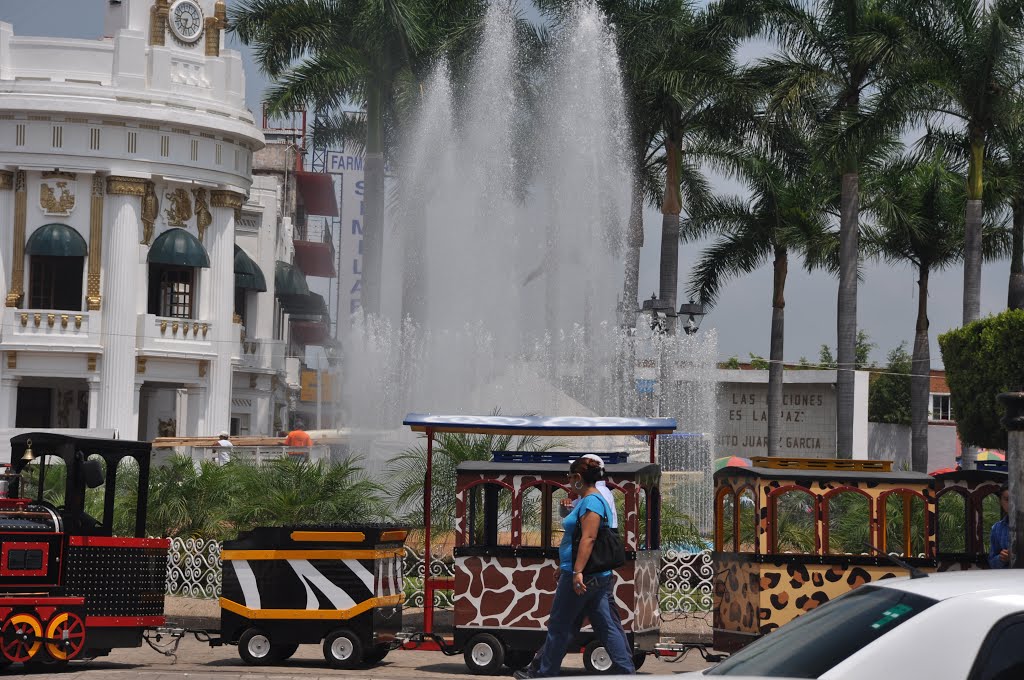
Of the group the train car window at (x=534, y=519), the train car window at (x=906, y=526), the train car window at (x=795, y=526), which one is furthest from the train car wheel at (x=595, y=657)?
the train car window at (x=795, y=526)

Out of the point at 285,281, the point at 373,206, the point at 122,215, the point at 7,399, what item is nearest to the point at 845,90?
the point at 373,206

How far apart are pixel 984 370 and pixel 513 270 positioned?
526 inches

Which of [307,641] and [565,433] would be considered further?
[565,433]

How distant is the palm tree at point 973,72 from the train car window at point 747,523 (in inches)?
491

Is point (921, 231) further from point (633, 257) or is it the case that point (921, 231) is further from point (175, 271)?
point (175, 271)

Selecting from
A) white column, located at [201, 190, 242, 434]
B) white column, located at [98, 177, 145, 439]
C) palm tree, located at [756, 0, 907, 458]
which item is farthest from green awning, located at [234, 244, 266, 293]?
palm tree, located at [756, 0, 907, 458]

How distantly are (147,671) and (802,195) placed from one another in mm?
33871

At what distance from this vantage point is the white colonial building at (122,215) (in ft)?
134

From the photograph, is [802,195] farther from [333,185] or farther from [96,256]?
[333,185]

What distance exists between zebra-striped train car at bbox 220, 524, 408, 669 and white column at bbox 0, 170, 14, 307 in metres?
31.1

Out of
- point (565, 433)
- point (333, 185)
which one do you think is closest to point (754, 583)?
point (565, 433)

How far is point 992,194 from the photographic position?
1550 inches

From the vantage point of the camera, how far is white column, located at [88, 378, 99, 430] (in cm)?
4131

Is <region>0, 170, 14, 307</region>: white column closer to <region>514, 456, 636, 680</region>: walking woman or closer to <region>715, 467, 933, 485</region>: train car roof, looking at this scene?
<region>715, 467, 933, 485</region>: train car roof
